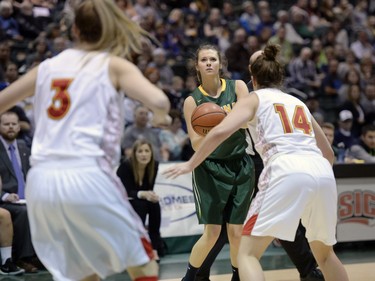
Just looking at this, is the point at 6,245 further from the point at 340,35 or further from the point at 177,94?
the point at 340,35

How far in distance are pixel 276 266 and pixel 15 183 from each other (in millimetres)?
2883

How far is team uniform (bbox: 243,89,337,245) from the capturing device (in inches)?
169

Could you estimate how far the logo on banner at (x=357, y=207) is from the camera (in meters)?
8.48

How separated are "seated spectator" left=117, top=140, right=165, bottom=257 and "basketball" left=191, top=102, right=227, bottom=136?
106 inches

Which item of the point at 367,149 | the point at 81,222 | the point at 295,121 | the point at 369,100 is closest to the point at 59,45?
the point at 367,149

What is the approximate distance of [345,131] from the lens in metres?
11.0

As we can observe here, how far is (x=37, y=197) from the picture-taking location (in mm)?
3406

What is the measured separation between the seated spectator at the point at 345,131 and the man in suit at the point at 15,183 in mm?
4793

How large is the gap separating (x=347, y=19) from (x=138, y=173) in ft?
31.2

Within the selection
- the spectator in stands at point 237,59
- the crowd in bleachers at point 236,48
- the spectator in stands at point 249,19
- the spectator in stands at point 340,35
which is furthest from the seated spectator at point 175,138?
the spectator in stands at point 340,35

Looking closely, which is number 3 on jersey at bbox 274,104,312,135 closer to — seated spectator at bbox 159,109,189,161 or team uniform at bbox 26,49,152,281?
team uniform at bbox 26,49,152,281

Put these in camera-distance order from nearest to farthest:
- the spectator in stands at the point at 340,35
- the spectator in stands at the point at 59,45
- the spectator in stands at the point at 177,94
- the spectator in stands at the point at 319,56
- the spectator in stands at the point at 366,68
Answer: the spectator in stands at the point at 59,45 → the spectator in stands at the point at 177,94 → the spectator in stands at the point at 366,68 → the spectator in stands at the point at 319,56 → the spectator in stands at the point at 340,35

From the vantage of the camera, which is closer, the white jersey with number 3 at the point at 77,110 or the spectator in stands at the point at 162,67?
the white jersey with number 3 at the point at 77,110

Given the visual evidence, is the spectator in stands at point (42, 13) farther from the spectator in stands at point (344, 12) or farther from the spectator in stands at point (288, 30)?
the spectator in stands at point (344, 12)
